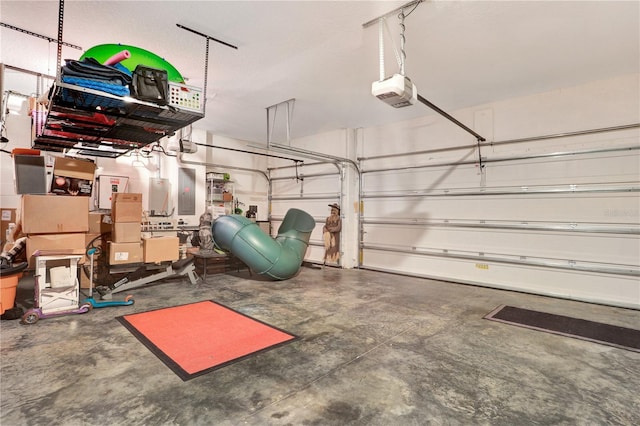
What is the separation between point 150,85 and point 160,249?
309 cm

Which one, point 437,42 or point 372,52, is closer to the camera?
point 437,42

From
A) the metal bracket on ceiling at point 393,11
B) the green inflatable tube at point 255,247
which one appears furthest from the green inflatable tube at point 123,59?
the green inflatable tube at point 255,247

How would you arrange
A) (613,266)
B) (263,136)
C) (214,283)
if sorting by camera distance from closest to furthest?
1. (613,266)
2. (214,283)
3. (263,136)

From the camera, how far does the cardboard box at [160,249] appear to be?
489 centimetres

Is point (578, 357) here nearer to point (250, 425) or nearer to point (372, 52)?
point (250, 425)

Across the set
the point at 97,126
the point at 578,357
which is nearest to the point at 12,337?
the point at 97,126

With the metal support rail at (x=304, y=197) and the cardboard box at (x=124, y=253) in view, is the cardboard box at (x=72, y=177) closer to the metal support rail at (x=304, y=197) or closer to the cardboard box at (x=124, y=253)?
the cardboard box at (x=124, y=253)

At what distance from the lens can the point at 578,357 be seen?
282cm

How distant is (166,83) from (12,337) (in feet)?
9.42

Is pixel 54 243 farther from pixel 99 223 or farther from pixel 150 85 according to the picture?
pixel 150 85

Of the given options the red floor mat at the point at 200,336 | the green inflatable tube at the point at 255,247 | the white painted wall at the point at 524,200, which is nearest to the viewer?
the red floor mat at the point at 200,336

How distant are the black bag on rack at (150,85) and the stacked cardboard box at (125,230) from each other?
8.82ft

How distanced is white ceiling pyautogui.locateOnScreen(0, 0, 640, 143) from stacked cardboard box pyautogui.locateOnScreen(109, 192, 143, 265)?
6.43 ft

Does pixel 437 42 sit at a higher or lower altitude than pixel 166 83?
higher
